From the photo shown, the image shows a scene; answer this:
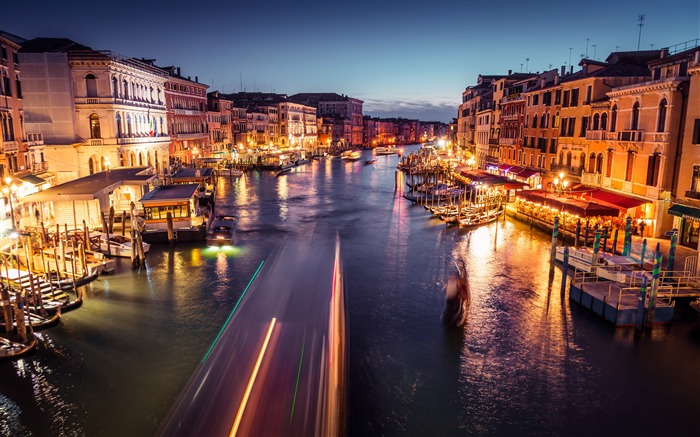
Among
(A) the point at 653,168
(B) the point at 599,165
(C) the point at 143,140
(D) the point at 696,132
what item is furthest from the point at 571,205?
(C) the point at 143,140

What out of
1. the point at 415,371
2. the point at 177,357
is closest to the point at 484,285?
the point at 415,371

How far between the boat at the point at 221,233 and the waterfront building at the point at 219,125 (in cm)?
3842

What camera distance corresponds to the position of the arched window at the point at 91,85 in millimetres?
36875

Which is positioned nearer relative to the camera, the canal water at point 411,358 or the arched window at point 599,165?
the canal water at point 411,358

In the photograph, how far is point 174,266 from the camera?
22.8m

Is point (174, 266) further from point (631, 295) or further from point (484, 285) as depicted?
point (631, 295)

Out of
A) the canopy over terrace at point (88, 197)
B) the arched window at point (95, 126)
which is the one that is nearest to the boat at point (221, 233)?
the canopy over terrace at point (88, 197)

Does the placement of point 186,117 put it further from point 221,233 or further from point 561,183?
point 561,183

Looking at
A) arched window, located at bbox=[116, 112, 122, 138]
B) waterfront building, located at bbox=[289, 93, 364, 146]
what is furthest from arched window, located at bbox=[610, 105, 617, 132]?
waterfront building, located at bbox=[289, 93, 364, 146]

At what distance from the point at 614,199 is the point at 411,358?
17142 mm

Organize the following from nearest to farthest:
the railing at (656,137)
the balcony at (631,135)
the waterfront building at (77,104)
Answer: the railing at (656,137)
the balcony at (631,135)
the waterfront building at (77,104)

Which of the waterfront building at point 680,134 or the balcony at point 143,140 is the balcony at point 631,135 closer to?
the waterfront building at point 680,134

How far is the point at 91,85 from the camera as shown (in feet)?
121

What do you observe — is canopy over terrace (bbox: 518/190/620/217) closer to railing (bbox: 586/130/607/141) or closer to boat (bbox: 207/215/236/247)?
railing (bbox: 586/130/607/141)
